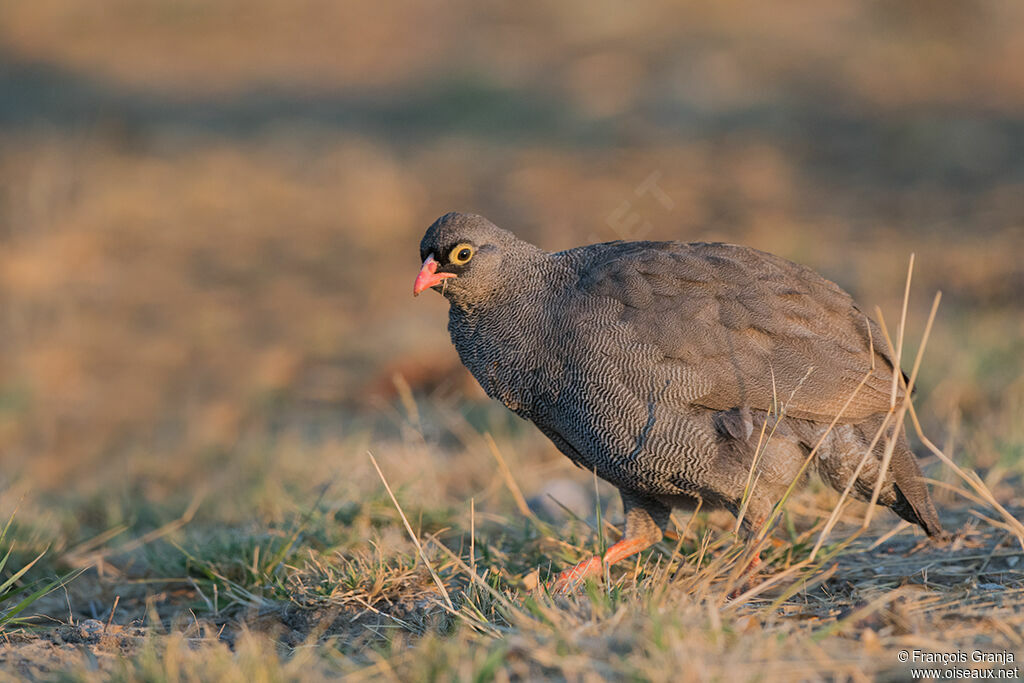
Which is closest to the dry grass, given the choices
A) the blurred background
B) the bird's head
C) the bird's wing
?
the blurred background

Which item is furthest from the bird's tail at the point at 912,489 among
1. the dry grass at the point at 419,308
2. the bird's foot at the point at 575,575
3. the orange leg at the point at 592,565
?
the bird's foot at the point at 575,575

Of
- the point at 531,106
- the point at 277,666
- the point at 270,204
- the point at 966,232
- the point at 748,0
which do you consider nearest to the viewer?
the point at 277,666

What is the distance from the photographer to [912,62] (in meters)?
16.1

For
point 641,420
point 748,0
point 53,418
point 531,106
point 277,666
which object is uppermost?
point 748,0

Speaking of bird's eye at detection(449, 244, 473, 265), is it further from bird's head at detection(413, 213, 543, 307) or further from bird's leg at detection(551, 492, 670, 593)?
bird's leg at detection(551, 492, 670, 593)

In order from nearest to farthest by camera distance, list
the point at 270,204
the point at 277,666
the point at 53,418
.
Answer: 1. the point at 277,666
2. the point at 53,418
3. the point at 270,204

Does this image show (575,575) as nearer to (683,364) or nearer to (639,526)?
(639,526)

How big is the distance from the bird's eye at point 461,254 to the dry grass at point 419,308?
0.87m

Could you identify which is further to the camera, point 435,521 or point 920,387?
point 920,387

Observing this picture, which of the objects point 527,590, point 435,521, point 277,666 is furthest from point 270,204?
point 277,666

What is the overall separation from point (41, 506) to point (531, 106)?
36.6ft

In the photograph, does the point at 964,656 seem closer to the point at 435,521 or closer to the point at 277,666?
the point at 277,666

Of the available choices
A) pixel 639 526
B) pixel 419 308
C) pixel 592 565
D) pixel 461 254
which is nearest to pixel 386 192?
pixel 419 308

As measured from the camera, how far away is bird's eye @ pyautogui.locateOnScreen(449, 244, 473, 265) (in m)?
4.29
